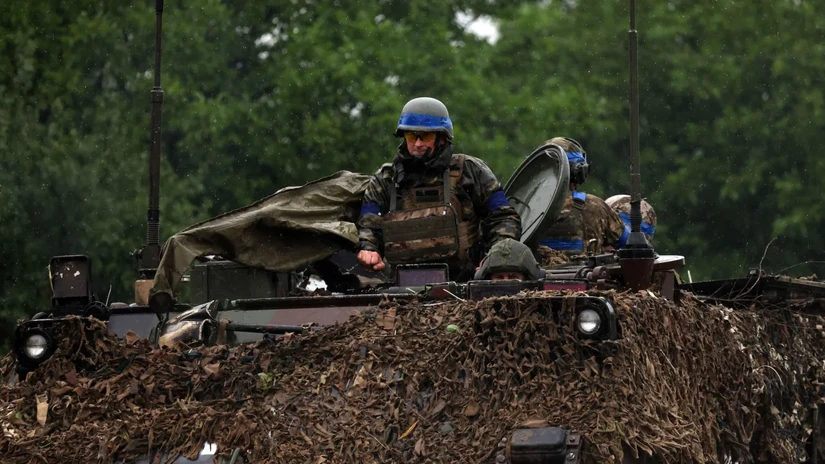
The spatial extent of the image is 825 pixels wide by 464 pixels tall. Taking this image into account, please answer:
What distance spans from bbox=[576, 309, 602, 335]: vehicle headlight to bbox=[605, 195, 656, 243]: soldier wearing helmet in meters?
6.72

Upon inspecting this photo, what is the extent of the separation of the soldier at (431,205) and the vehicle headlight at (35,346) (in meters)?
2.40

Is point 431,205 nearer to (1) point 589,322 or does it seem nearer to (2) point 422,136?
(2) point 422,136

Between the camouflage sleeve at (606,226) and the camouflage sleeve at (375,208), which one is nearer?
the camouflage sleeve at (375,208)

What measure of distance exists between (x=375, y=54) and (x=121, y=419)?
→ 24118mm

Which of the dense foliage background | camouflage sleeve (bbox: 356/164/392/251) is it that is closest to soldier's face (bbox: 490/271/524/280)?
camouflage sleeve (bbox: 356/164/392/251)

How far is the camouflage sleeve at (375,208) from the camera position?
1201cm

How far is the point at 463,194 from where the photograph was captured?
1198 cm

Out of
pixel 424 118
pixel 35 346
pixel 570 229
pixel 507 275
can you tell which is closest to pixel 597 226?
pixel 570 229

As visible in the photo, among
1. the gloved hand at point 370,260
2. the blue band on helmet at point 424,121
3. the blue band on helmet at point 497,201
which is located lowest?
the gloved hand at point 370,260

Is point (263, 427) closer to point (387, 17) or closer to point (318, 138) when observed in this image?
point (318, 138)

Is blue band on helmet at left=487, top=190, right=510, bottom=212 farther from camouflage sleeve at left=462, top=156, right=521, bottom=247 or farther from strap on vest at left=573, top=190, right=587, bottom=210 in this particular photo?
strap on vest at left=573, top=190, right=587, bottom=210

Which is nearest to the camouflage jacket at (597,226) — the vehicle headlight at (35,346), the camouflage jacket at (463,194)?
the camouflage jacket at (463,194)

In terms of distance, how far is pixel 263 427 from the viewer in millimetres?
8898

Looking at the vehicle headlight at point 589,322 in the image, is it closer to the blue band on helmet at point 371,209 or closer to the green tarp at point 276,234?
the green tarp at point 276,234
